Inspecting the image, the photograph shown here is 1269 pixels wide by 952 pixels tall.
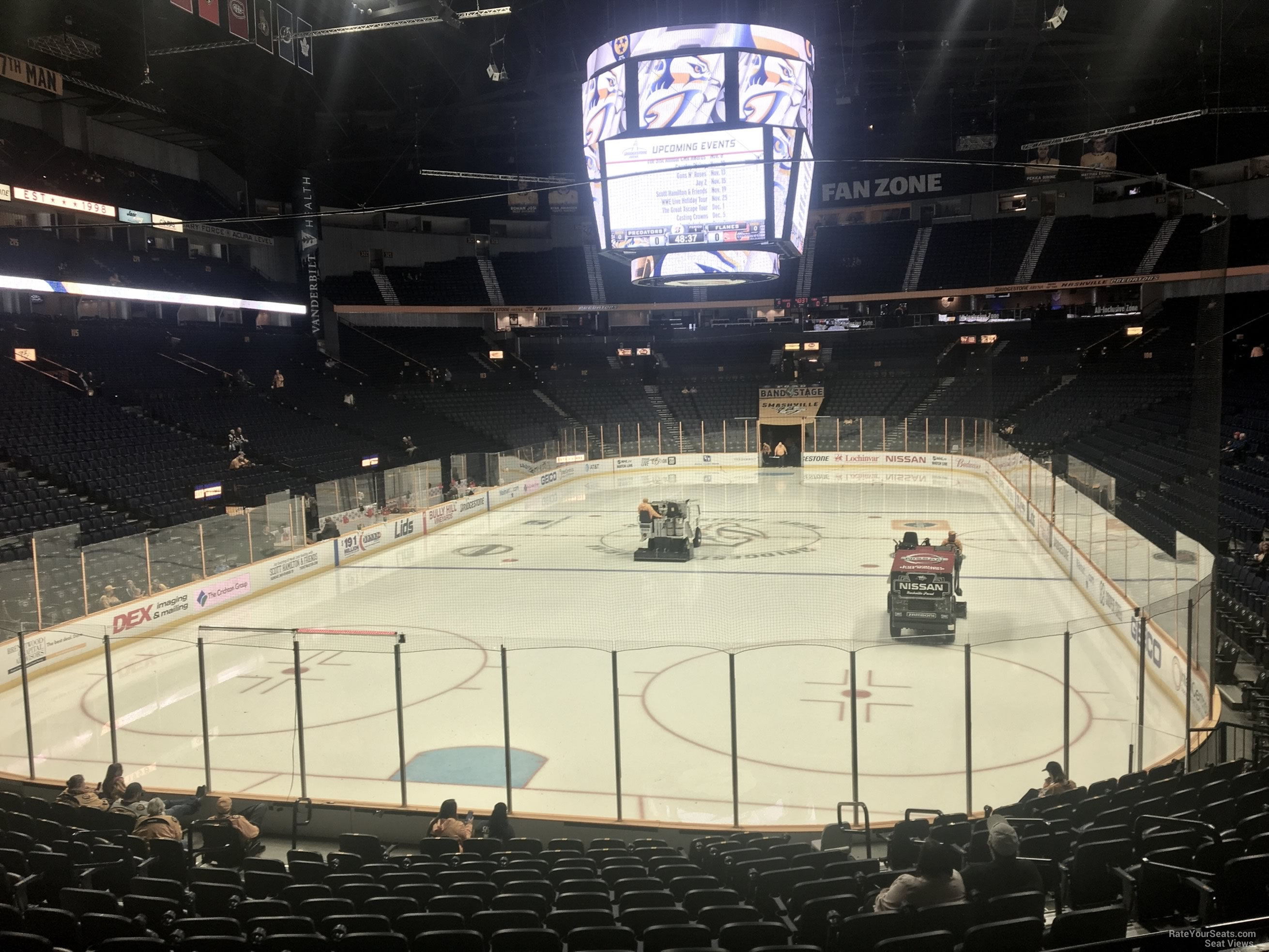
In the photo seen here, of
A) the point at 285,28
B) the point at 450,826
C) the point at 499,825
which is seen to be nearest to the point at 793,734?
the point at 499,825

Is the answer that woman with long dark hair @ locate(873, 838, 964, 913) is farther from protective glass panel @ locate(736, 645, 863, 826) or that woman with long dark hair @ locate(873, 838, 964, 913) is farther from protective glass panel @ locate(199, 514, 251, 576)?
protective glass panel @ locate(199, 514, 251, 576)

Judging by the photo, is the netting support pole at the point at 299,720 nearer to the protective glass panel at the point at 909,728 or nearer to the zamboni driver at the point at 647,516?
the protective glass panel at the point at 909,728

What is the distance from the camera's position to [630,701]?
1127cm

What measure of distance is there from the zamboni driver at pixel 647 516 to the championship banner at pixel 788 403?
19635mm

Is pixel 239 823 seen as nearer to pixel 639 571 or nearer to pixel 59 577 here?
pixel 59 577

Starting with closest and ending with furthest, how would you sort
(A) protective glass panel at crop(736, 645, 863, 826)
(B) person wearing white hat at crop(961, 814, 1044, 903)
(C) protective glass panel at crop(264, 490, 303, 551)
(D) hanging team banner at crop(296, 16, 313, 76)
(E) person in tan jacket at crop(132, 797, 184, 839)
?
(B) person wearing white hat at crop(961, 814, 1044, 903) → (E) person in tan jacket at crop(132, 797, 184, 839) → (A) protective glass panel at crop(736, 645, 863, 826) → (D) hanging team banner at crop(296, 16, 313, 76) → (C) protective glass panel at crop(264, 490, 303, 551)

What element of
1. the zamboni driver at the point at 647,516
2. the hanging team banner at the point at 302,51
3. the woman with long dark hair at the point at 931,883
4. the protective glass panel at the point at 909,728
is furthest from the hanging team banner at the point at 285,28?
the woman with long dark hair at the point at 931,883

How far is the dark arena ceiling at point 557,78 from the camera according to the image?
22266mm

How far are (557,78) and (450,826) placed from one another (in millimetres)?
28575

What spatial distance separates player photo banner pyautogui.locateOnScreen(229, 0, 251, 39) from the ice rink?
27.3 feet

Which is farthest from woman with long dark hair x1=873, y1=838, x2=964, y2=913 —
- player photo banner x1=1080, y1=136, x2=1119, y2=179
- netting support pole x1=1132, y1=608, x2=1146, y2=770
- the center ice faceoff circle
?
player photo banner x1=1080, y1=136, x2=1119, y2=179

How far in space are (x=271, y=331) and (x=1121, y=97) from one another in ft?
111

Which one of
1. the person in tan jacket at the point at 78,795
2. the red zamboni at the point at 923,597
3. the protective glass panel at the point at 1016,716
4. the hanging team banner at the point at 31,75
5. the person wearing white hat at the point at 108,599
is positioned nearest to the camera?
the person in tan jacket at the point at 78,795

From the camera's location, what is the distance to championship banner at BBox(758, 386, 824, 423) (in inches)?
1593
